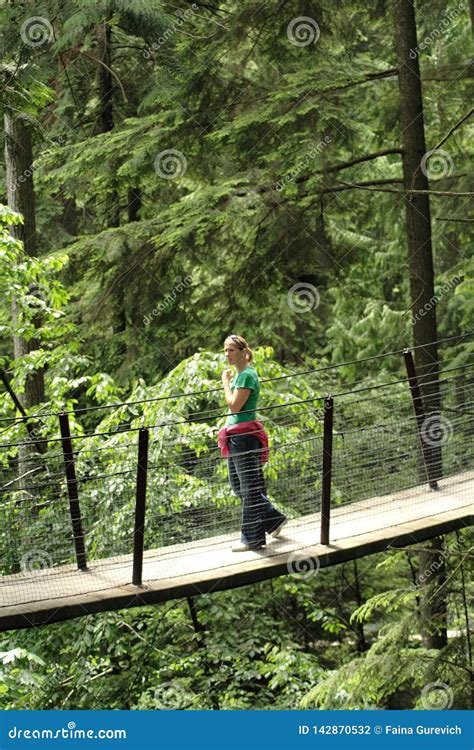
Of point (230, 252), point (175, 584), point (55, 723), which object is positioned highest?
point (230, 252)

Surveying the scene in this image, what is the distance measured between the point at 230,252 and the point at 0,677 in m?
4.18

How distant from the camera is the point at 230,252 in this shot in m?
8.27

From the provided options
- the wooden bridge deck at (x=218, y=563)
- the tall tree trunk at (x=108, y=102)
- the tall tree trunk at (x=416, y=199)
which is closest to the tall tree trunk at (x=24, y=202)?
the tall tree trunk at (x=108, y=102)

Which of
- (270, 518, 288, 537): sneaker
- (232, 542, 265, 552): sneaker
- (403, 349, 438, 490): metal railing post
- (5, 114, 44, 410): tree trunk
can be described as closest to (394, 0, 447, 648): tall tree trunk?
(403, 349, 438, 490): metal railing post

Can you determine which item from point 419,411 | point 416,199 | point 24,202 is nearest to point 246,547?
point 419,411

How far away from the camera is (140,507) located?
15.3ft

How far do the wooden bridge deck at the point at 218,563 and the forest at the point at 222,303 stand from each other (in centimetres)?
34

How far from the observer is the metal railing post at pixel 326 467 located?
197 inches

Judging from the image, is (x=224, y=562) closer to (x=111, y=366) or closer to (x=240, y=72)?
(x=240, y=72)

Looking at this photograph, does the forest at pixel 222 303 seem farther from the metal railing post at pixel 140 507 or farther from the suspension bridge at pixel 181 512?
the metal railing post at pixel 140 507

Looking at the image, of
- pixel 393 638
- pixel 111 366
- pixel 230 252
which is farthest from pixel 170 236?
pixel 393 638

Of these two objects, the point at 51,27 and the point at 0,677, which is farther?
the point at 51,27

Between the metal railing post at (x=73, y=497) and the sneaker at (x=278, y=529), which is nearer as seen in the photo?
the metal railing post at (x=73, y=497)

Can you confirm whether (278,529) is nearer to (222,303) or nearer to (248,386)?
(248,386)
